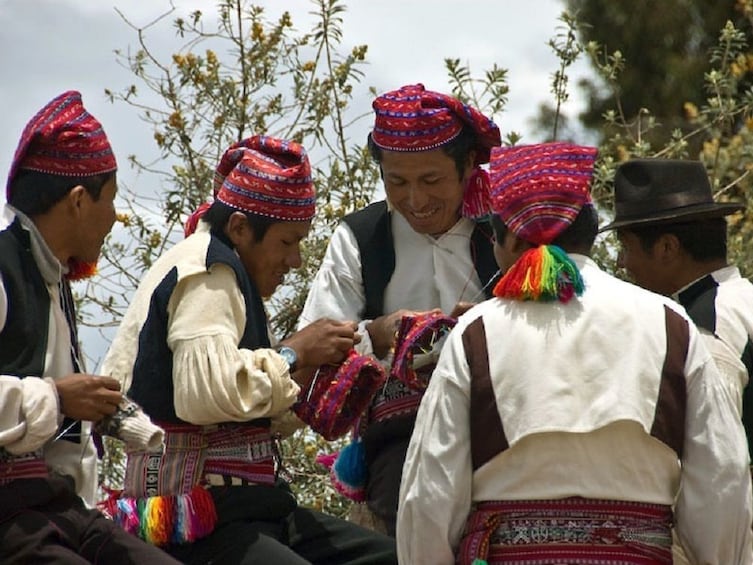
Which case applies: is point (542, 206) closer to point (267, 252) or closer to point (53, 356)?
point (267, 252)

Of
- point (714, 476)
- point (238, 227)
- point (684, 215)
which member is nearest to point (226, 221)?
point (238, 227)

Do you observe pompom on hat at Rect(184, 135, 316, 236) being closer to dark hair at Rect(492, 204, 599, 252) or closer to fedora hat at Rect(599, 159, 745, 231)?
dark hair at Rect(492, 204, 599, 252)

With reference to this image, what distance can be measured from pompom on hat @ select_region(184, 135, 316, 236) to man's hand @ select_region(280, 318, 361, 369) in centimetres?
36

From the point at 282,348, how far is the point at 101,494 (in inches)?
79.8

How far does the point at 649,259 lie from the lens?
5.96 m

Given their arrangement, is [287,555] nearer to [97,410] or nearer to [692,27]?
[97,410]

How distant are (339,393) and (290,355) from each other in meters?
0.24

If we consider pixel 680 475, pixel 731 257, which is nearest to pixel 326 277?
pixel 680 475

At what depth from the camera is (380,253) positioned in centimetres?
599

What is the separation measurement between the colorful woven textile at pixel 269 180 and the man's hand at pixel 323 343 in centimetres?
36

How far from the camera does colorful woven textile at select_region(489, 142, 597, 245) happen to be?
4.84 m

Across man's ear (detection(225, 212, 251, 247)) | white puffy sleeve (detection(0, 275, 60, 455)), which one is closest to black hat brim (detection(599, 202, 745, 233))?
man's ear (detection(225, 212, 251, 247))

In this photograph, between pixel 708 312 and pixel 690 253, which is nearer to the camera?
pixel 708 312

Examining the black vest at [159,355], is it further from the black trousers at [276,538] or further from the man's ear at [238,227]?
the black trousers at [276,538]
